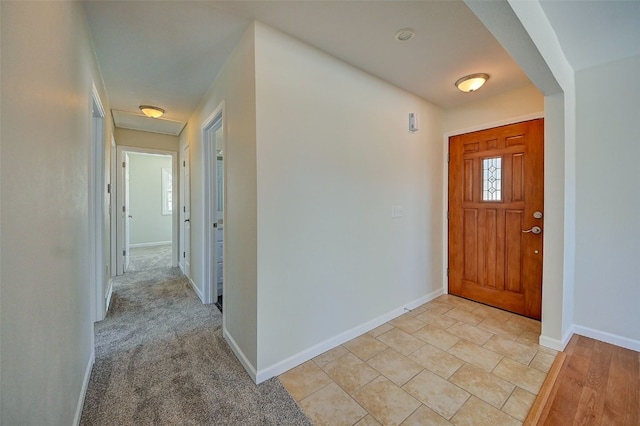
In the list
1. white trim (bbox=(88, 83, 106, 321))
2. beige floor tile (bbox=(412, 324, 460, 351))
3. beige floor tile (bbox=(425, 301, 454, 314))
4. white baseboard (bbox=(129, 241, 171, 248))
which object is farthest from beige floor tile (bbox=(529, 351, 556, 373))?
white baseboard (bbox=(129, 241, 171, 248))

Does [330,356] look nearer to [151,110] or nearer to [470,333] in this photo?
[470,333]

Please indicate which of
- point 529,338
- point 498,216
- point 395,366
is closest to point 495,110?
point 498,216

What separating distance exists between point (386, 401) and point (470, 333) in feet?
4.18

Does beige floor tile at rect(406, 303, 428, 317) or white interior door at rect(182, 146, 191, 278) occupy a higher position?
white interior door at rect(182, 146, 191, 278)

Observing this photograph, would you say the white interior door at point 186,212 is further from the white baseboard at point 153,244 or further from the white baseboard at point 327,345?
the white baseboard at point 153,244

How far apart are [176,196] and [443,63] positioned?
4408 millimetres

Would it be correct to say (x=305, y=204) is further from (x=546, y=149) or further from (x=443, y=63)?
(x=546, y=149)

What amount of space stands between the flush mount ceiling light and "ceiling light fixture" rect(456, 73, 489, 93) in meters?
0.93

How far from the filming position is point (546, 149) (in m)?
2.21

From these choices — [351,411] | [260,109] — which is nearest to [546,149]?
[260,109]

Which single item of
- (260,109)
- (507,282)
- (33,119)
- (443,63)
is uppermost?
(443,63)

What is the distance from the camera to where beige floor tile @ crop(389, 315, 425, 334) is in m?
2.55

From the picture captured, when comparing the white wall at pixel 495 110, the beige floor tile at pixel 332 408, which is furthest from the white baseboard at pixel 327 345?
the white wall at pixel 495 110

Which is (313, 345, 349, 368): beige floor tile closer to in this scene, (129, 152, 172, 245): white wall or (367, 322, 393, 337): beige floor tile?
(367, 322, 393, 337): beige floor tile
